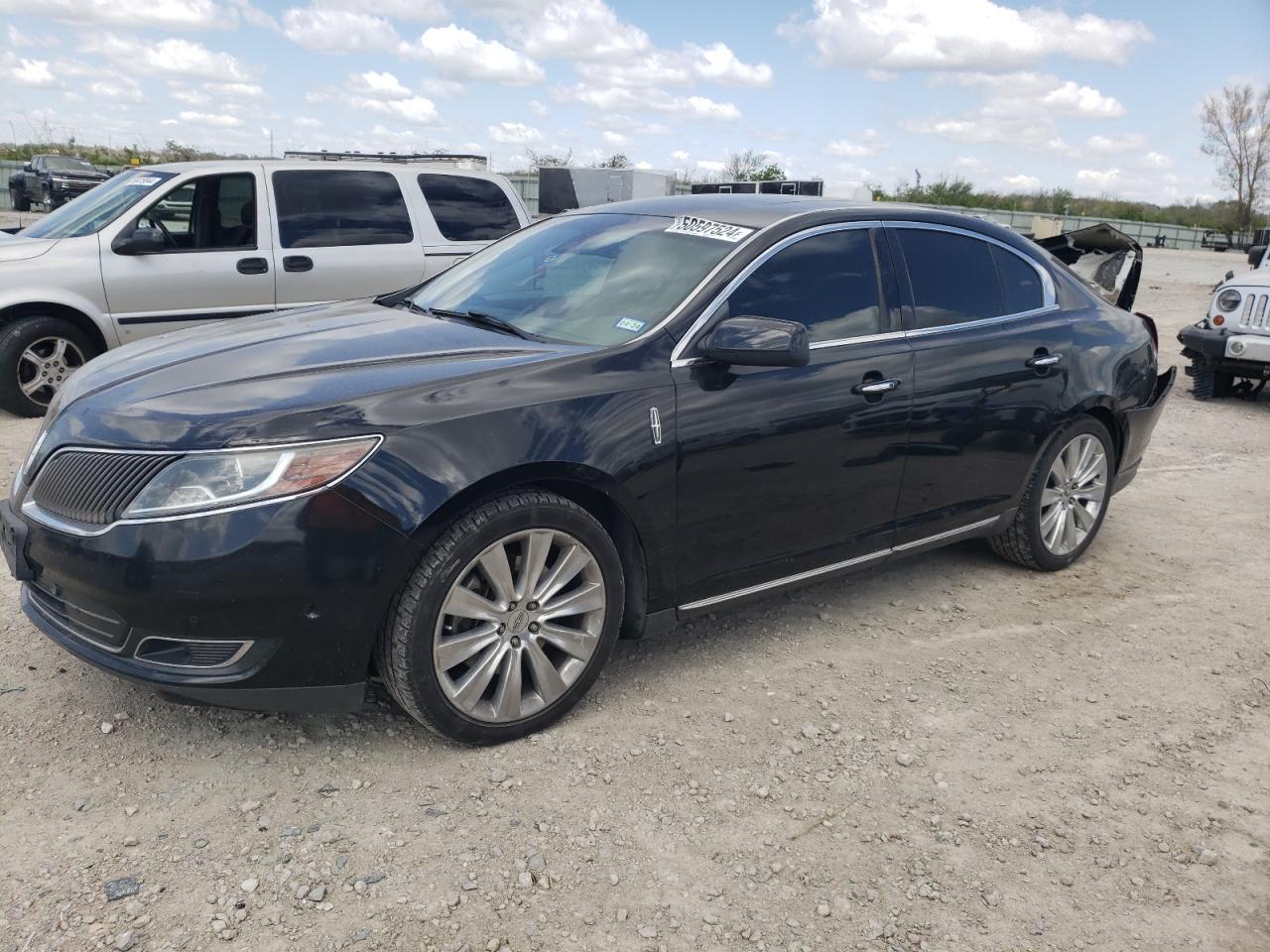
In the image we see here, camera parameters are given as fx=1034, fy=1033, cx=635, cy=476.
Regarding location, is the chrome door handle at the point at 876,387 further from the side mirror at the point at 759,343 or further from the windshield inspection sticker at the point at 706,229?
the windshield inspection sticker at the point at 706,229

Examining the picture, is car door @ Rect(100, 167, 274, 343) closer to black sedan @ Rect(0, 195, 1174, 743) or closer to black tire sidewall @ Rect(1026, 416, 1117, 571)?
black sedan @ Rect(0, 195, 1174, 743)

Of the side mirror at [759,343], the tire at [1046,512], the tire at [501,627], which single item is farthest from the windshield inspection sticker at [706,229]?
the tire at [1046,512]

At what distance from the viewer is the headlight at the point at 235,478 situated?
2.74 meters

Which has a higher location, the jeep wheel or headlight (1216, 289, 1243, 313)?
headlight (1216, 289, 1243, 313)

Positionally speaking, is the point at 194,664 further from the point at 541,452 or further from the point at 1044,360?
the point at 1044,360

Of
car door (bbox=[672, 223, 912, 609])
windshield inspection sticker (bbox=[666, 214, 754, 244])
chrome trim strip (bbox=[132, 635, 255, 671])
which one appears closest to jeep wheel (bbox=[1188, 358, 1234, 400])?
car door (bbox=[672, 223, 912, 609])

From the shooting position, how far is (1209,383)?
33.9 feet

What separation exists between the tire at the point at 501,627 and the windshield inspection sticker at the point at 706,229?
1247mm

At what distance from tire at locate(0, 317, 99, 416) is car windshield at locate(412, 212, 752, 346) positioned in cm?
393

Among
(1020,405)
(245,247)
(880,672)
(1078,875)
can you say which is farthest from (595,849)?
(245,247)

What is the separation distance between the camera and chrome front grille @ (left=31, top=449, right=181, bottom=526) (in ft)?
9.20

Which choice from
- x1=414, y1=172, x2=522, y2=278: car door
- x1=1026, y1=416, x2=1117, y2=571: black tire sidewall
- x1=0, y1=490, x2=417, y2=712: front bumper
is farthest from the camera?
x1=414, y1=172, x2=522, y2=278: car door

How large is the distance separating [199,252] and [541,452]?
529cm

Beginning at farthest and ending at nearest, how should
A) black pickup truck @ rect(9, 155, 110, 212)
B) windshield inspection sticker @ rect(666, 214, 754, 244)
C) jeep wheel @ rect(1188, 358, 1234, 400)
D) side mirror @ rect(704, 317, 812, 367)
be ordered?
black pickup truck @ rect(9, 155, 110, 212) < jeep wheel @ rect(1188, 358, 1234, 400) < windshield inspection sticker @ rect(666, 214, 754, 244) < side mirror @ rect(704, 317, 812, 367)
